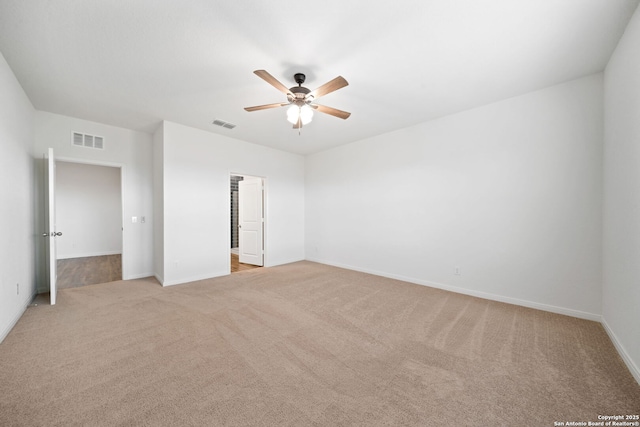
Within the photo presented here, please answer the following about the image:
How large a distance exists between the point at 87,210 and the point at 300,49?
794 centimetres

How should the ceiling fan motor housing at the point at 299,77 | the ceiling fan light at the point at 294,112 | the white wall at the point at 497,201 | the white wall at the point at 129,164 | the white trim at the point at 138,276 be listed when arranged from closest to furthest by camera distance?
the ceiling fan motor housing at the point at 299,77
the ceiling fan light at the point at 294,112
the white wall at the point at 497,201
the white wall at the point at 129,164
the white trim at the point at 138,276

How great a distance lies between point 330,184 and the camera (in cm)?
577

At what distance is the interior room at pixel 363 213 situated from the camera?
5.68 ft

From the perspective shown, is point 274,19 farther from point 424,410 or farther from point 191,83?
point 424,410

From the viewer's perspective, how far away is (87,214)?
675cm

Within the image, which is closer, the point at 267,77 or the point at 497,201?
the point at 267,77

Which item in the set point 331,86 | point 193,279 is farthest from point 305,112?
point 193,279

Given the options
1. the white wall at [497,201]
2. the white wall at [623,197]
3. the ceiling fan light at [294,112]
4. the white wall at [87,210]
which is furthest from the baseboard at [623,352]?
the white wall at [87,210]

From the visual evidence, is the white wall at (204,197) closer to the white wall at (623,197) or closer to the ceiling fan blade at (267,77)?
the ceiling fan blade at (267,77)

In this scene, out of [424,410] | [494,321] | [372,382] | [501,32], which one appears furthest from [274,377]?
[501,32]

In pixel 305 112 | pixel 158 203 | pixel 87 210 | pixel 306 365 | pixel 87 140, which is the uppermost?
pixel 87 140

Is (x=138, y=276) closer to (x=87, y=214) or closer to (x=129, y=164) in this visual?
(x=129, y=164)

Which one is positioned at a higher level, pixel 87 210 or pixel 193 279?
pixel 87 210

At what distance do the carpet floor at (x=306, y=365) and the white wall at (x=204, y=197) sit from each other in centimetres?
117
